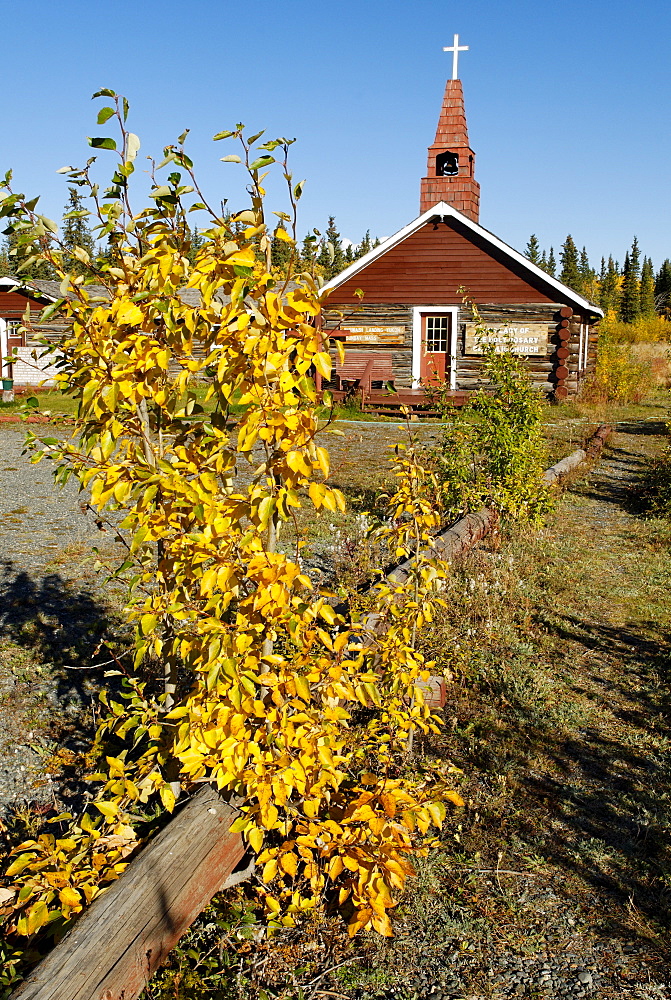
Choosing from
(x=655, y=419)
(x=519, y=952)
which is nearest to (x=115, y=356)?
(x=519, y=952)

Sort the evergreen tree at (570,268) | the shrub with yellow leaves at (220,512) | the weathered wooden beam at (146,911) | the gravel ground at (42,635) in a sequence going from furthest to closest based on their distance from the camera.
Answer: the evergreen tree at (570,268), the gravel ground at (42,635), the shrub with yellow leaves at (220,512), the weathered wooden beam at (146,911)

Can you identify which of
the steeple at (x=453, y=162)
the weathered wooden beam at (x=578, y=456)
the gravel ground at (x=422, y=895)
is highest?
the steeple at (x=453, y=162)

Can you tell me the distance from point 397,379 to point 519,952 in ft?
66.1

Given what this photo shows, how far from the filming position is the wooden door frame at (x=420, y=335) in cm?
2155

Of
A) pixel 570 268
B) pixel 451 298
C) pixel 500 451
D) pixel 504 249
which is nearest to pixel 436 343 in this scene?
pixel 451 298

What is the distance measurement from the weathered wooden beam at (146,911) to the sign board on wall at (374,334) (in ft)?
65.0

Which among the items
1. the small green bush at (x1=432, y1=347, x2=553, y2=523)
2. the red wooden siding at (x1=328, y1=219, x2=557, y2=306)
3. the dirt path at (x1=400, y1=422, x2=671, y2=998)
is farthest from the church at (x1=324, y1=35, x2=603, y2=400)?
the dirt path at (x1=400, y1=422, x2=671, y2=998)

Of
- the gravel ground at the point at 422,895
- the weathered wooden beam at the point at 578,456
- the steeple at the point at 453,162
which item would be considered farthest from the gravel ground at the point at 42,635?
the steeple at the point at 453,162

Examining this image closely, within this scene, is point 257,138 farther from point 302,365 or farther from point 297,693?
point 297,693

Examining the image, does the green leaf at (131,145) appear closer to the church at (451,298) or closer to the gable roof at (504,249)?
the church at (451,298)

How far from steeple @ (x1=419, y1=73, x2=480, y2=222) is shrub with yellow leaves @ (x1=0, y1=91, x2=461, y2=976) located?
785 inches

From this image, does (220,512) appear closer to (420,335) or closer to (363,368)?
(420,335)

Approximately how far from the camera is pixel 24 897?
2613 millimetres

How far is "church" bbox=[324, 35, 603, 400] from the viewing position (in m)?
20.7
